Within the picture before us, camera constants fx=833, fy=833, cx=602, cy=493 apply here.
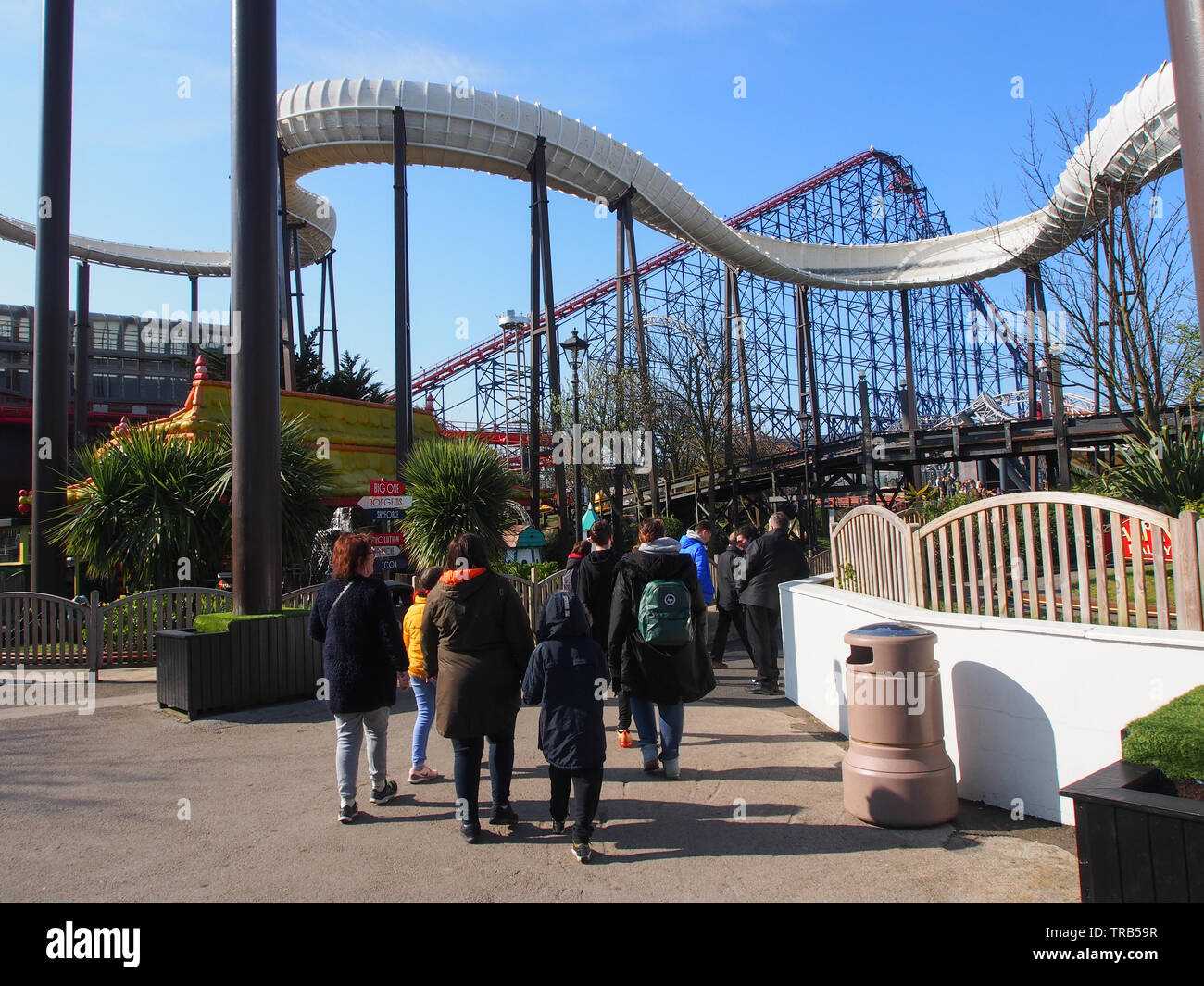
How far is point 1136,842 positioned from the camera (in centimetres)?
286

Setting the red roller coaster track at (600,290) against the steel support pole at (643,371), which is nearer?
the steel support pole at (643,371)

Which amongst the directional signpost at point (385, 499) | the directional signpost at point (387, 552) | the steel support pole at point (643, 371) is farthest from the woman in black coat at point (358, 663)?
the steel support pole at point (643, 371)

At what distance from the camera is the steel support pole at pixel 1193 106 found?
415 centimetres

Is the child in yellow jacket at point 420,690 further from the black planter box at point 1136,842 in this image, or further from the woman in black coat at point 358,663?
the black planter box at point 1136,842

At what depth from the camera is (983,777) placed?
4.68m

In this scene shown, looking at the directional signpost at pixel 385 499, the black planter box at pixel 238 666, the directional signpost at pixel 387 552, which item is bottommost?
the black planter box at pixel 238 666

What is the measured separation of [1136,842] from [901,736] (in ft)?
4.97

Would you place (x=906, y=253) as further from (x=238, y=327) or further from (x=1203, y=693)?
(x=1203, y=693)

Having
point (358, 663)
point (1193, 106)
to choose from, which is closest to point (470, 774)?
point (358, 663)

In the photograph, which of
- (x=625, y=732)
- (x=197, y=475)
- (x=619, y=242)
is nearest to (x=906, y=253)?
(x=619, y=242)

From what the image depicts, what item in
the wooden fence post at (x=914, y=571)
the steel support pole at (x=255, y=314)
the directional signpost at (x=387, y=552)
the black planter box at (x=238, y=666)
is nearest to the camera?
the wooden fence post at (x=914, y=571)

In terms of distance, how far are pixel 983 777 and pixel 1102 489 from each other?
4509 millimetres

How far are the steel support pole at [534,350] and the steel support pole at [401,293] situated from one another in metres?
2.64
